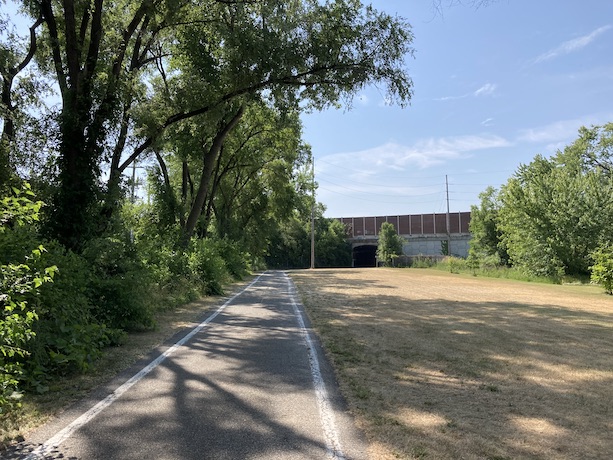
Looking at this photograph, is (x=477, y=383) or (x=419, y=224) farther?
(x=419, y=224)

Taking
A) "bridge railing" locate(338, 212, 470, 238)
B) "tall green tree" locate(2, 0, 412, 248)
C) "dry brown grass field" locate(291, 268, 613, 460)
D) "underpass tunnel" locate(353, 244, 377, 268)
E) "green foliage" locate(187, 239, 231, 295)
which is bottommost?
"underpass tunnel" locate(353, 244, 377, 268)

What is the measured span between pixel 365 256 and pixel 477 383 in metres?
103

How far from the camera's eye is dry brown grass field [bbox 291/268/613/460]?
4.36 meters

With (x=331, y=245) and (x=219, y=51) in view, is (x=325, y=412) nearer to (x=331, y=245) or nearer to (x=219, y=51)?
(x=219, y=51)

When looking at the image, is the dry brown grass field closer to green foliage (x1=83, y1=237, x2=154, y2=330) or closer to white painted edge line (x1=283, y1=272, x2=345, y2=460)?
white painted edge line (x1=283, y1=272, x2=345, y2=460)

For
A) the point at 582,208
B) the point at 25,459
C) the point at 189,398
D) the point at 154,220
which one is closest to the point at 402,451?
the point at 189,398

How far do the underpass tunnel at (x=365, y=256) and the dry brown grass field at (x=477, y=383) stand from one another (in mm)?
91150

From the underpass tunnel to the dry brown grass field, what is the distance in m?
91.2

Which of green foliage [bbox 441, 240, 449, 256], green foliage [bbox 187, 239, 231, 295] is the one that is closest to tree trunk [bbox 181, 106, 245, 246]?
green foliage [bbox 187, 239, 231, 295]

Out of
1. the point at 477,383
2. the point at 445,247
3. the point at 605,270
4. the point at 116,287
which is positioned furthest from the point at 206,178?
the point at 445,247

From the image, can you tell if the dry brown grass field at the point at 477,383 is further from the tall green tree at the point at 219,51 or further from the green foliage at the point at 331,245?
the green foliage at the point at 331,245

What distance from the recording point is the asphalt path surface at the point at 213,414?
4.14m

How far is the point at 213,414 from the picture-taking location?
5.10 meters

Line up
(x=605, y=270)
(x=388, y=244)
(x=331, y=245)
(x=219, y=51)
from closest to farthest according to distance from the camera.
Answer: (x=219, y=51) → (x=605, y=270) → (x=388, y=244) → (x=331, y=245)
